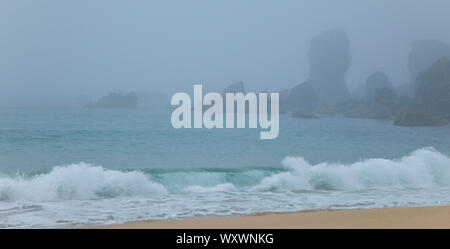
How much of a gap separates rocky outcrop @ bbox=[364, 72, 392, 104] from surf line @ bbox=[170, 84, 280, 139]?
177 centimetres

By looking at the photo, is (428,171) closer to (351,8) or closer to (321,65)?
(321,65)

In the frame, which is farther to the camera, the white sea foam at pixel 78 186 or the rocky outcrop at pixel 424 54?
the rocky outcrop at pixel 424 54

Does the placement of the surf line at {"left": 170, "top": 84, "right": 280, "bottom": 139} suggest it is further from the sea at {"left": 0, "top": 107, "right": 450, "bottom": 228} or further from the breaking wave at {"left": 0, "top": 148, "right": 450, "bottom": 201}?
the breaking wave at {"left": 0, "top": 148, "right": 450, "bottom": 201}

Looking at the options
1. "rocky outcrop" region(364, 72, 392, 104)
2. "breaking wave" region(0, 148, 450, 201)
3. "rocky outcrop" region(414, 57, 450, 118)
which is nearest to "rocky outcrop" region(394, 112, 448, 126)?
"rocky outcrop" region(414, 57, 450, 118)

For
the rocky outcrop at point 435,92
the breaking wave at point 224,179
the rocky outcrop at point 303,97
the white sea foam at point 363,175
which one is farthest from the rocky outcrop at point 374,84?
the white sea foam at point 363,175

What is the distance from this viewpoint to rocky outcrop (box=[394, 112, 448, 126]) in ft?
27.8

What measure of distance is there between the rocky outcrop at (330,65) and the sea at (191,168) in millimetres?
436

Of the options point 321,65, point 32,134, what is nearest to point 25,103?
point 32,134

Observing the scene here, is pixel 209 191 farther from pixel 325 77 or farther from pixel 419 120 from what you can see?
pixel 419 120

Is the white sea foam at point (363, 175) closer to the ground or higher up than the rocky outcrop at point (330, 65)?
closer to the ground

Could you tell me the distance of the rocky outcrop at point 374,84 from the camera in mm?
8492

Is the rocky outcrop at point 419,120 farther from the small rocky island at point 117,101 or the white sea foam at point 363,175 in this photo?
the small rocky island at point 117,101

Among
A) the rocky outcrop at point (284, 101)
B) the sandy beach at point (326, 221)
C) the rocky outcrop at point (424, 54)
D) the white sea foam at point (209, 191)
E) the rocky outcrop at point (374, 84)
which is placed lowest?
the sandy beach at point (326, 221)

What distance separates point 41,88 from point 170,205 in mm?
4772
